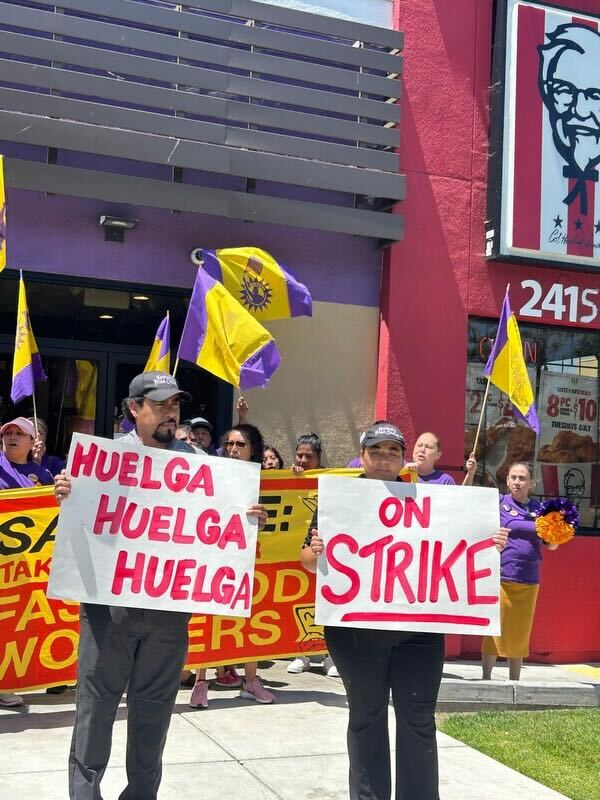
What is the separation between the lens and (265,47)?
338 inches

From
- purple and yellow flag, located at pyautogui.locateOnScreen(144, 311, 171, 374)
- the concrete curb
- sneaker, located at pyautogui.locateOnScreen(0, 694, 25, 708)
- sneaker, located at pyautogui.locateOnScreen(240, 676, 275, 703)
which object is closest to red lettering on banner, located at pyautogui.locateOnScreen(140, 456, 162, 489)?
sneaker, located at pyautogui.locateOnScreen(0, 694, 25, 708)

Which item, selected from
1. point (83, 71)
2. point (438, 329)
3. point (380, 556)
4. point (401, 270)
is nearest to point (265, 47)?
point (83, 71)

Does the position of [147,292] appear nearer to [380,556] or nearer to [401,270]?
[401,270]

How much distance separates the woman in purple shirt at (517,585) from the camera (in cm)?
762

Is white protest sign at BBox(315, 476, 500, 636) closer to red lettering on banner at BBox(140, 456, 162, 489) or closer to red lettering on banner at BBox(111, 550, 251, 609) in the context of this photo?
red lettering on banner at BBox(111, 550, 251, 609)

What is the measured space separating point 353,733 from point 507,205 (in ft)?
20.8

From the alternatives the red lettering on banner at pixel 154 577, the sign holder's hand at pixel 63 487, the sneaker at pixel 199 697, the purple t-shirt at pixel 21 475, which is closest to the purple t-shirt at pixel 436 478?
the sneaker at pixel 199 697

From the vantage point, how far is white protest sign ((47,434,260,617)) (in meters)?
4.27

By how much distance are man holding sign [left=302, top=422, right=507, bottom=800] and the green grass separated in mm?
1496

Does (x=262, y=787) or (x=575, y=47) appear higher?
(x=575, y=47)

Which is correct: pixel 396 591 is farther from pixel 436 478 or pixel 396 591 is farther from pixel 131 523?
pixel 436 478

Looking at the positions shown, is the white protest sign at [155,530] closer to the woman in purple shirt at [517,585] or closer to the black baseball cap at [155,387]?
the black baseball cap at [155,387]

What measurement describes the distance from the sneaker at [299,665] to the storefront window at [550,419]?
255 cm

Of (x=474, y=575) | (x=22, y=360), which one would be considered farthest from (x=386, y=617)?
(x=22, y=360)
